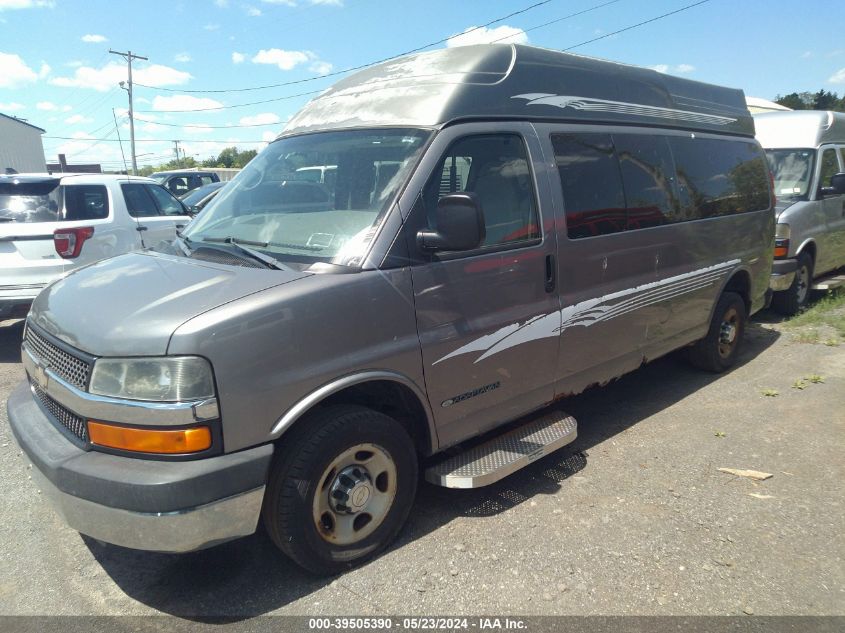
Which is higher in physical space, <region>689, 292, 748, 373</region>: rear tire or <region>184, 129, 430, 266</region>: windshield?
<region>184, 129, 430, 266</region>: windshield

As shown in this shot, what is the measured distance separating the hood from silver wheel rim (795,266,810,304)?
7466 mm

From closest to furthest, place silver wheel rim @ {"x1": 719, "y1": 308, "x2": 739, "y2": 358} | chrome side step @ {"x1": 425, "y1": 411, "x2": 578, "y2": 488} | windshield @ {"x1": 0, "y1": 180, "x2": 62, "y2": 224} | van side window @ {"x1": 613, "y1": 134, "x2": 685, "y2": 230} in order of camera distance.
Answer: chrome side step @ {"x1": 425, "y1": 411, "x2": 578, "y2": 488}, van side window @ {"x1": 613, "y1": 134, "x2": 685, "y2": 230}, silver wheel rim @ {"x1": 719, "y1": 308, "x2": 739, "y2": 358}, windshield @ {"x1": 0, "y1": 180, "x2": 62, "y2": 224}

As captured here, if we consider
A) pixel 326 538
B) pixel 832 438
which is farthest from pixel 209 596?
pixel 832 438

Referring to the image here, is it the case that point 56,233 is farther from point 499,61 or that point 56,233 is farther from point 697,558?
point 697,558

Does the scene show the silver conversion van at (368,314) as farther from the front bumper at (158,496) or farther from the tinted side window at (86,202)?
A: the tinted side window at (86,202)

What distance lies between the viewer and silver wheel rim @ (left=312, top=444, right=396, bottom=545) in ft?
9.57

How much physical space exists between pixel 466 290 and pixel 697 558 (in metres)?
1.79

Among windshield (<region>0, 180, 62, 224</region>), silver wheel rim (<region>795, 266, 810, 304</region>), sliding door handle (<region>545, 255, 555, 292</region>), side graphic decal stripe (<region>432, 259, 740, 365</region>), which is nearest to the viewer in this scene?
side graphic decal stripe (<region>432, 259, 740, 365</region>)

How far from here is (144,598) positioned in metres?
2.90

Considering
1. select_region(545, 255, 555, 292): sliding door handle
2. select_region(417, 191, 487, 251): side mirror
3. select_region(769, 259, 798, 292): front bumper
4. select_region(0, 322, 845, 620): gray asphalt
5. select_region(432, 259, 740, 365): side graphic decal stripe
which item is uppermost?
select_region(417, 191, 487, 251): side mirror

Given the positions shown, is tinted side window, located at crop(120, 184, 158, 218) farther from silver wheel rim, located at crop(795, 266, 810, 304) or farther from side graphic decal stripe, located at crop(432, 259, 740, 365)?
silver wheel rim, located at crop(795, 266, 810, 304)

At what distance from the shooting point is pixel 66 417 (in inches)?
111

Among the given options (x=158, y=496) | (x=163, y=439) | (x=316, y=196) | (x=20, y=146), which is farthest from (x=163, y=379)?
(x=20, y=146)

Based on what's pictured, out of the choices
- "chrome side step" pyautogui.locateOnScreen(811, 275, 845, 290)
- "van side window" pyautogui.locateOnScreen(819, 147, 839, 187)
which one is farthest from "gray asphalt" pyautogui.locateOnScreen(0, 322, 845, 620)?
"van side window" pyautogui.locateOnScreen(819, 147, 839, 187)
